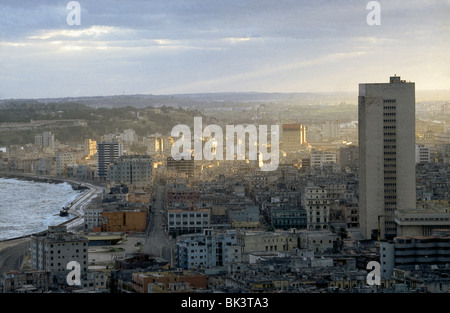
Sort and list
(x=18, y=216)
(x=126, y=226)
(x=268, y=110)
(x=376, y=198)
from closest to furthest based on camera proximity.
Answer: (x=376, y=198), (x=126, y=226), (x=18, y=216), (x=268, y=110)

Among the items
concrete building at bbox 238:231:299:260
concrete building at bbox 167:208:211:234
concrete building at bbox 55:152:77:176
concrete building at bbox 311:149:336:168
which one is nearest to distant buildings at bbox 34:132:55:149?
concrete building at bbox 55:152:77:176

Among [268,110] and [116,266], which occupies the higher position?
[268,110]

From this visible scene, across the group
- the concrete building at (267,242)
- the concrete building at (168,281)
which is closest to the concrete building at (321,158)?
the concrete building at (267,242)

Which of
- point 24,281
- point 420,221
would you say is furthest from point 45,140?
point 24,281

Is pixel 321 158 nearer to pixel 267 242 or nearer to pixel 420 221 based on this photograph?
pixel 267 242

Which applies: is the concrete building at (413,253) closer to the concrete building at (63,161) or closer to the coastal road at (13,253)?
the coastal road at (13,253)

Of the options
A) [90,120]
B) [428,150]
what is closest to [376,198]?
[428,150]

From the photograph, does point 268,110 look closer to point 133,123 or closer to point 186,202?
point 133,123

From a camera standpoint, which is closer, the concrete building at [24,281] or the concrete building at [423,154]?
the concrete building at [24,281]
